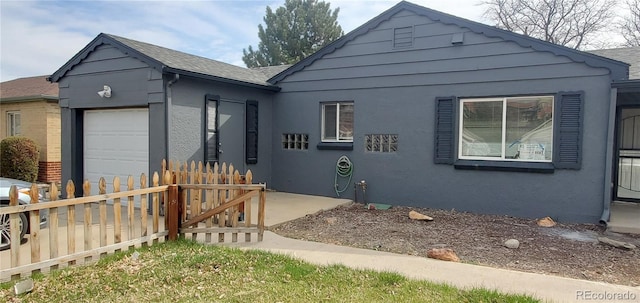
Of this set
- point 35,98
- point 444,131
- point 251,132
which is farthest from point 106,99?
point 444,131

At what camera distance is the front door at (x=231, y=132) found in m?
9.15

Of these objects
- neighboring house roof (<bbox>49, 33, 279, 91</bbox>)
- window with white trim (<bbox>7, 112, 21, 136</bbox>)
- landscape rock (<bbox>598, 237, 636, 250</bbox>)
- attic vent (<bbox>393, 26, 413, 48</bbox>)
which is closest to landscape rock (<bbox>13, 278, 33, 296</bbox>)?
neighboring house roof (<bbox>49, 33, 279, 91</bbox>)

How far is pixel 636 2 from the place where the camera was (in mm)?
20781

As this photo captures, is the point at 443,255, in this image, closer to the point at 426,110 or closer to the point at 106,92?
the point at 426,110

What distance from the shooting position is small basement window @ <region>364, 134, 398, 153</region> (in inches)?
362

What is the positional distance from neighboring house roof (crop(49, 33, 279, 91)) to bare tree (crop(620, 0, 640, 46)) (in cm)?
2130

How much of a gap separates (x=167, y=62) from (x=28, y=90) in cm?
1052

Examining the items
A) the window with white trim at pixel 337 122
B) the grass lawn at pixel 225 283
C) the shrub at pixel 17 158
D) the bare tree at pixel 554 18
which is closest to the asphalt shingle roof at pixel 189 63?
the window with white trim at pixel 337 122

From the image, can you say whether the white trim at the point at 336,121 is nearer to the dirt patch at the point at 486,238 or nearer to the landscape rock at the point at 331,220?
the dirt patch at the point at 486,238

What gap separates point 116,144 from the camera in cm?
883

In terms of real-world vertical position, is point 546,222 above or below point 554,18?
below

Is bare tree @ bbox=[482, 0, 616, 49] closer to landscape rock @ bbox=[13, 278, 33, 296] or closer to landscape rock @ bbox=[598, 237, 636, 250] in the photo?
landscape rock @ bbox=[598, 237, 636, 250]

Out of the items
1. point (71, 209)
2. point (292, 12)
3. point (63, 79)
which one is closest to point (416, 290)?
point (71, 209)

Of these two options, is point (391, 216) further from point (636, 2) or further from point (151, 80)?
point (636, 2)
